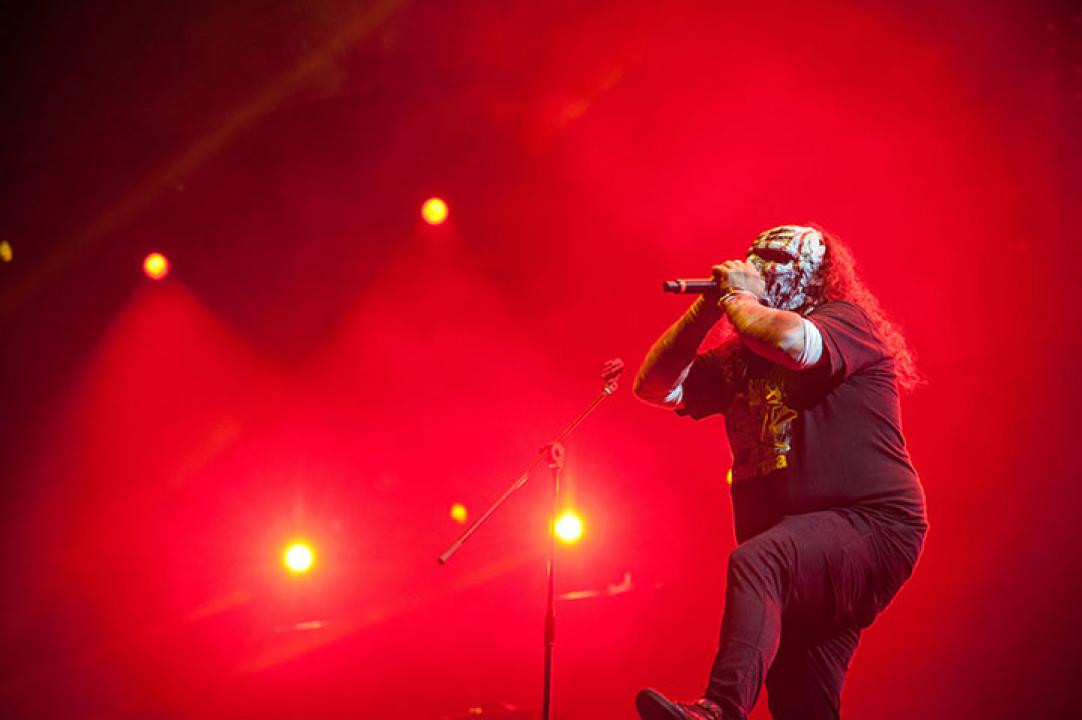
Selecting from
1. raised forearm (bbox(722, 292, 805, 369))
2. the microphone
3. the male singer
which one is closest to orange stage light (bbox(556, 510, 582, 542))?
the male singer

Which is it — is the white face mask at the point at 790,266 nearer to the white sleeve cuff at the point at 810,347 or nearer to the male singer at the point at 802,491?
the male singer at the point at 802,491

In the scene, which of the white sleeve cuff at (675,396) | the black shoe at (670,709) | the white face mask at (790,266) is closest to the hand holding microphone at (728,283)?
the white face mask at (790,266)

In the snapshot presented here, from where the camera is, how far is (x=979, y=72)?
15.3 ft

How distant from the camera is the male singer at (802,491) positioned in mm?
2018

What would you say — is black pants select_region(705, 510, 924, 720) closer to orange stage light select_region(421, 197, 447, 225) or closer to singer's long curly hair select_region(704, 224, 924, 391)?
singer's long curly hair select_region(704, 224, 924, 391)

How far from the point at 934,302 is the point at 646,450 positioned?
2.01 meters

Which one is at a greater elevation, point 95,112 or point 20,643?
point 95,112

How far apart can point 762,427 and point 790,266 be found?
54 cm

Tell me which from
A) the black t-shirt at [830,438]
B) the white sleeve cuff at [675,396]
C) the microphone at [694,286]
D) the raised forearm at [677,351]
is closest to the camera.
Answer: the black t-shirt at [830,438]

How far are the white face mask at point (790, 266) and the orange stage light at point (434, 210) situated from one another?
12.4ft

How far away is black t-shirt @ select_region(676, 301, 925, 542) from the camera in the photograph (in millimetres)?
2215

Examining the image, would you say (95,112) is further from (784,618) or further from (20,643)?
(784,618)

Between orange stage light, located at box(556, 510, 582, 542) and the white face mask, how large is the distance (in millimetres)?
3254

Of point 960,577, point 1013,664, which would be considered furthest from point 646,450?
point 1013,664
